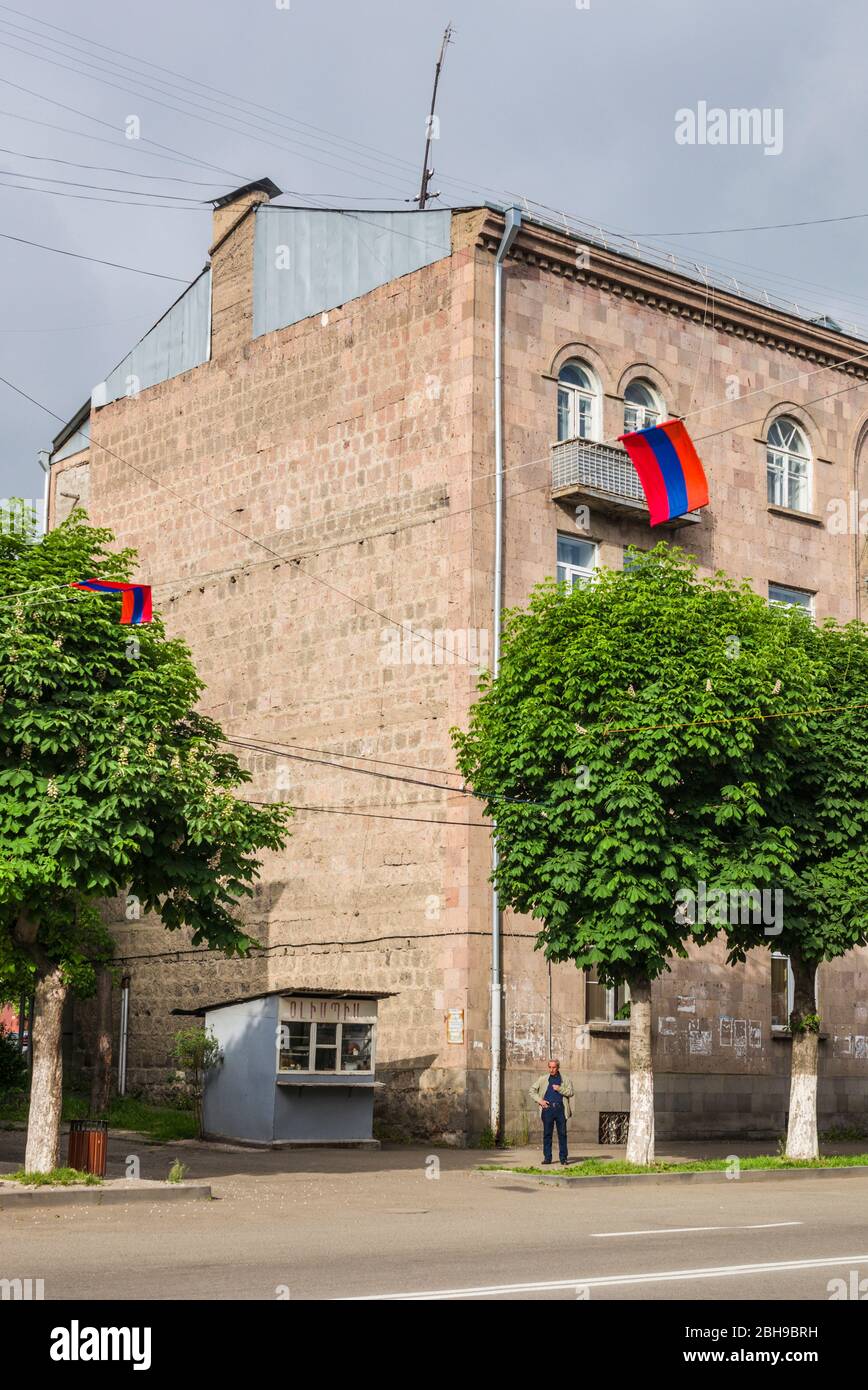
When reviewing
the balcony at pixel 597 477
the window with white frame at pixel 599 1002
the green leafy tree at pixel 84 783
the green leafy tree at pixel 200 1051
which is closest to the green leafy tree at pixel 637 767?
the green leafy tree at pixel 84 783

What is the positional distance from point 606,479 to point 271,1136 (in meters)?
14.4

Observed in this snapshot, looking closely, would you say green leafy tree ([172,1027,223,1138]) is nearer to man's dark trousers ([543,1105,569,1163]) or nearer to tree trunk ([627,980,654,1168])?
man's dark trousers ([543,1105,569,1163])

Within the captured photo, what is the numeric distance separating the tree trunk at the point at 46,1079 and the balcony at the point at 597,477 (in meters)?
15.8

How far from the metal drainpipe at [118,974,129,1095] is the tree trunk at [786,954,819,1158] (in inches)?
648

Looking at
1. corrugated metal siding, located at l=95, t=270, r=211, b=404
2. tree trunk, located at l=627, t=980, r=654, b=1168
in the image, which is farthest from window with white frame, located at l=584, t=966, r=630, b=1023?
corrugated metal siding, located at l=95, t=270, r=211, b=404

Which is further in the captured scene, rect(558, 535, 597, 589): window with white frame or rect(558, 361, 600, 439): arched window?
rect(558, 361, 600, 439): arched window

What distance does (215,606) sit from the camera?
3888 centimetres

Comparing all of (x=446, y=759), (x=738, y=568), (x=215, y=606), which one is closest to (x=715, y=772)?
(x=446, y=759)

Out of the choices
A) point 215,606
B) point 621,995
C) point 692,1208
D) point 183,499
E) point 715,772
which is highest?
point 183,499

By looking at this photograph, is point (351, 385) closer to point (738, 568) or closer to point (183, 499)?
point (183, 499)

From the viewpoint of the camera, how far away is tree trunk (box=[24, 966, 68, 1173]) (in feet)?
70.0

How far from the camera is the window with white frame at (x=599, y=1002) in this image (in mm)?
33188

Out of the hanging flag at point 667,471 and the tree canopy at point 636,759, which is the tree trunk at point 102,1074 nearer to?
the tree canopy at point 636,759

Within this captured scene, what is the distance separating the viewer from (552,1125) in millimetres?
27562
